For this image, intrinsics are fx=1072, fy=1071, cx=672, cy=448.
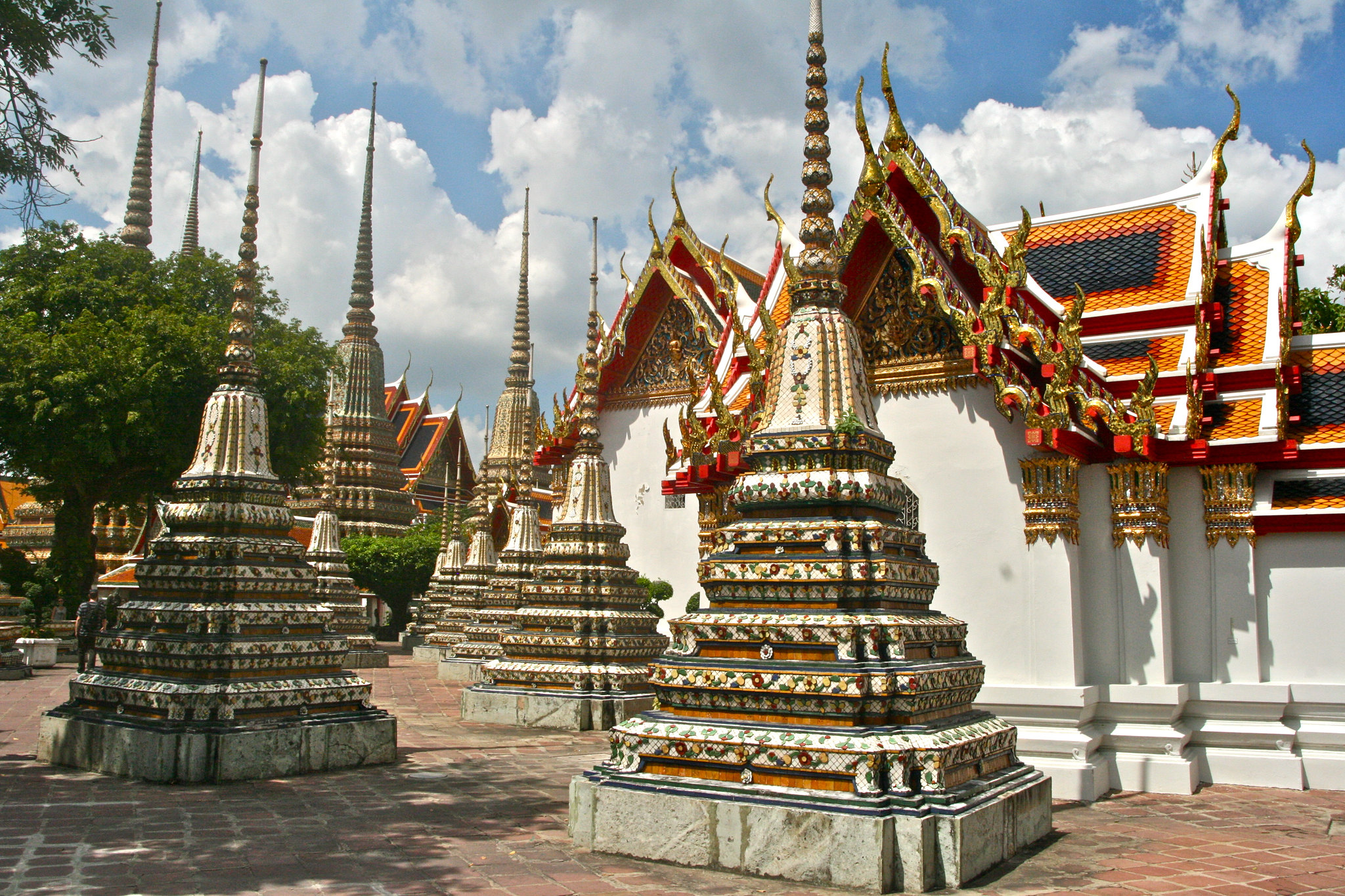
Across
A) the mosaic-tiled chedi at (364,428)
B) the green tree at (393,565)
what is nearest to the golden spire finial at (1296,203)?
the green tree at (393,565)

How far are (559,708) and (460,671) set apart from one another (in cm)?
731

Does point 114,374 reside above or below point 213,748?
above

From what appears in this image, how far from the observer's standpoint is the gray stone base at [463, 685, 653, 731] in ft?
41.3

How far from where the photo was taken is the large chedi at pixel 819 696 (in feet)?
17.2

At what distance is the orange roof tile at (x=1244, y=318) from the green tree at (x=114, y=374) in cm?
1829

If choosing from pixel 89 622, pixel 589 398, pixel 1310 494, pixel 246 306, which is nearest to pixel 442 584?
pixel 89 622

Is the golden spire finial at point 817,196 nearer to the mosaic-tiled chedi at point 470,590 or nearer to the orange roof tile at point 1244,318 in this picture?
the orange roof tile at point 1244,318

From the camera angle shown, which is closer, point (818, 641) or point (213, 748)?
point (818, 641)

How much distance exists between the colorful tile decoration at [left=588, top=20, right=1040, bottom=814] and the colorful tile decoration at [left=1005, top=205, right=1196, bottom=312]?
5.11 meters

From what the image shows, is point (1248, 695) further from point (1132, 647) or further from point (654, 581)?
point (654, 581)

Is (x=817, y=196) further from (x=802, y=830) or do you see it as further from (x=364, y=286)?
(x=364, y=286)

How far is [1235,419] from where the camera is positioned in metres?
9.41

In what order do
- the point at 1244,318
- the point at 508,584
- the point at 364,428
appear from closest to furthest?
the point at 1244,318, the point at 508,584, the point at 364,428

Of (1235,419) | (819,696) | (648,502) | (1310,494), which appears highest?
(648,502)
